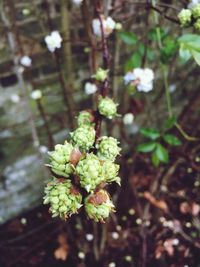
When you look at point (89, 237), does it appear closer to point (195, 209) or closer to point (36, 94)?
point (195, 209)

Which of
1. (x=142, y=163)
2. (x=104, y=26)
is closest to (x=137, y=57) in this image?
(x=104, y=26)

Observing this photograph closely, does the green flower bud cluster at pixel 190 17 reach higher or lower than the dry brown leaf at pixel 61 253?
higher

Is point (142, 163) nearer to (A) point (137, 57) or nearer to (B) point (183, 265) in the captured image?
(B) point (183, 265)

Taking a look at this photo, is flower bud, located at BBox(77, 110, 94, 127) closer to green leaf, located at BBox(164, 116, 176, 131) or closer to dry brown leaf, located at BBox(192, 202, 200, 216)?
green leaf, located at BBox(164, 116, 176, 131)

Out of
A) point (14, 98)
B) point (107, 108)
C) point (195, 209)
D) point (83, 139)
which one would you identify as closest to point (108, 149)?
point (83, 139)

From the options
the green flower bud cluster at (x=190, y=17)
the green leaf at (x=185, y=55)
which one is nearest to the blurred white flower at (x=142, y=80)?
the green leaf at (x=185, y=55)

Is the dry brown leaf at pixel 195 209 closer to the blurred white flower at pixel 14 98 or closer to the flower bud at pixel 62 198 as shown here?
the blurred white flower at pixel 14 98
